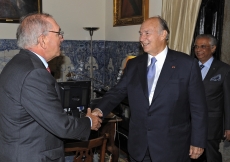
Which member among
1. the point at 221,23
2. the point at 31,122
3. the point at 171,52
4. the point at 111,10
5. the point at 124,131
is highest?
the point at 111,10

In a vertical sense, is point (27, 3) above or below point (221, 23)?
above

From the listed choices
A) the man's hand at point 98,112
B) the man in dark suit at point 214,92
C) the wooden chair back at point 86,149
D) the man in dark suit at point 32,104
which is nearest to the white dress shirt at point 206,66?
the man in dark suit at point 214,92

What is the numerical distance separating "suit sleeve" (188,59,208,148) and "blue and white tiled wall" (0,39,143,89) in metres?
2.66

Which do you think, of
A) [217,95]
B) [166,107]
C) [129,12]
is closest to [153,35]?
[166,107]

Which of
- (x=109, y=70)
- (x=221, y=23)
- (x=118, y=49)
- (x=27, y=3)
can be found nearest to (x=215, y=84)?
(x=221, y=23)

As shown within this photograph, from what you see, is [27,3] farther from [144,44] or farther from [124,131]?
[144,44]

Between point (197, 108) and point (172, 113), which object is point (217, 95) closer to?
point (197, 108)

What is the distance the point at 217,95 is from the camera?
285 cm

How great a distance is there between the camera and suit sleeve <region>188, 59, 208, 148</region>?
209 cm

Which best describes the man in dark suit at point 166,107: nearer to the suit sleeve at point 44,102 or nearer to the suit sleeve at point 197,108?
the suit sleeve at point 197,108

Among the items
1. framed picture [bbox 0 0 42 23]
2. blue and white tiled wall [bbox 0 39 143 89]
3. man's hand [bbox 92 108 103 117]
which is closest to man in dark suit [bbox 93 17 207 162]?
man's hand [bbox 92 108 103 117]

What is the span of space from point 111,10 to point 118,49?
2.57 feet

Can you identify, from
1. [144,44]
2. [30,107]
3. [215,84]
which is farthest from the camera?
[215,84]

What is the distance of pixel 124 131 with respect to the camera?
13.4 feet
